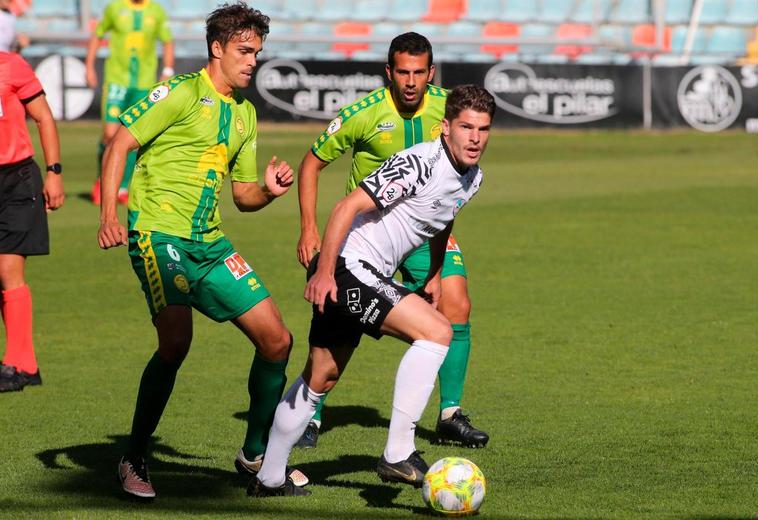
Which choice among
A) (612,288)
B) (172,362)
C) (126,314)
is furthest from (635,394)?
(126,314)

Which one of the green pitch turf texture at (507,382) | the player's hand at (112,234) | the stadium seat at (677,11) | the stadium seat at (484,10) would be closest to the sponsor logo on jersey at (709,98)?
the stadium seat at (677,11)

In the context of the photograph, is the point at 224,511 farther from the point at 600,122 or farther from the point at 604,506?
the point at 600,122

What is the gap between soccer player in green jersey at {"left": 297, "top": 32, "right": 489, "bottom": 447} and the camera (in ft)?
21.7

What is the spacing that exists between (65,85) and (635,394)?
2207cm

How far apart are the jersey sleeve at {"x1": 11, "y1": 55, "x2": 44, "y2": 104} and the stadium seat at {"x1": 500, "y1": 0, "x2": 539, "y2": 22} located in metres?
28.7

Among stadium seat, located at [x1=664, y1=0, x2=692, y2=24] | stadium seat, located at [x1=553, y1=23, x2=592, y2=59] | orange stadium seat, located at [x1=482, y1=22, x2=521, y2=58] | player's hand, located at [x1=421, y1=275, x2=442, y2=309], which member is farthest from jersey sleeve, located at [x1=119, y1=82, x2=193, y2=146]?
stadium seat, located at [x1=664, y1=0, x2=692, y2=24]

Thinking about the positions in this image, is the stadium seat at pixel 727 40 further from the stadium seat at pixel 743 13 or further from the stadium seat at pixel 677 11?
the stadium seat at pixel 677 11

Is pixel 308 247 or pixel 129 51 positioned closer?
pixel 308 247

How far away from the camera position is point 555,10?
36.2 m

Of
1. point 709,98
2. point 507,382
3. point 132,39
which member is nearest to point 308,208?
point 507,382

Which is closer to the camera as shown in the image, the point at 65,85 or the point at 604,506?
the point at 604,506

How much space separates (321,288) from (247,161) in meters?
1.11

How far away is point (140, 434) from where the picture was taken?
568cm

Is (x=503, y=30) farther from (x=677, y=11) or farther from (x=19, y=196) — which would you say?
(x=19, y=196)
